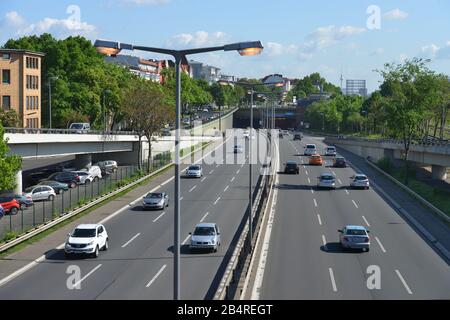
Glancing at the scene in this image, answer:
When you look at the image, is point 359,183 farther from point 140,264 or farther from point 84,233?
point 140,264

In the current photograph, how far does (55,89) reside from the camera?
3280 inches

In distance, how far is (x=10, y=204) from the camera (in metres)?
44.8

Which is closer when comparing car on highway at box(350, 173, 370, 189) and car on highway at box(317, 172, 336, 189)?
car on highway at box(317, 172, 336, 189)

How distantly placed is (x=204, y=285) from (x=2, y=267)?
32.3ft

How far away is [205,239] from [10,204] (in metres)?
17.3

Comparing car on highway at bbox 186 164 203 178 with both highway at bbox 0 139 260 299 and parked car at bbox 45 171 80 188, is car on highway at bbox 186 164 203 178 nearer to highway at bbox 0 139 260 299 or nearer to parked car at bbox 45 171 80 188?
parked car at bbox 45 171 80 188

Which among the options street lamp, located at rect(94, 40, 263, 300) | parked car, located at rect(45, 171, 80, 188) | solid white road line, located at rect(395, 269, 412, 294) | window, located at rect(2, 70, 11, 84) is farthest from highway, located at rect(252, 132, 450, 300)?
window, located at rect(2, 70, 11, 84)

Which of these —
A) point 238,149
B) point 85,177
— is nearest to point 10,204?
point 85,177

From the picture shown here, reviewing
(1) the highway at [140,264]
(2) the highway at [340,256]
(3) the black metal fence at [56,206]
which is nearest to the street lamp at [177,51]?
(1) the highway at [140,264]

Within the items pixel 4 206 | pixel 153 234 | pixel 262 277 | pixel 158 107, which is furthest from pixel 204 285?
pixel 158 107

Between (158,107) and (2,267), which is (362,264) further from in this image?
(158,107)

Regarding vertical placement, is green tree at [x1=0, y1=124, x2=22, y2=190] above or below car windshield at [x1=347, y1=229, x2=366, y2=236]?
above

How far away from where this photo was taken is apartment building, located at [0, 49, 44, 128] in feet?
264

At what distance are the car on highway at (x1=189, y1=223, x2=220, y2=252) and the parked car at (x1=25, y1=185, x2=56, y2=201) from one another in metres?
19.3
